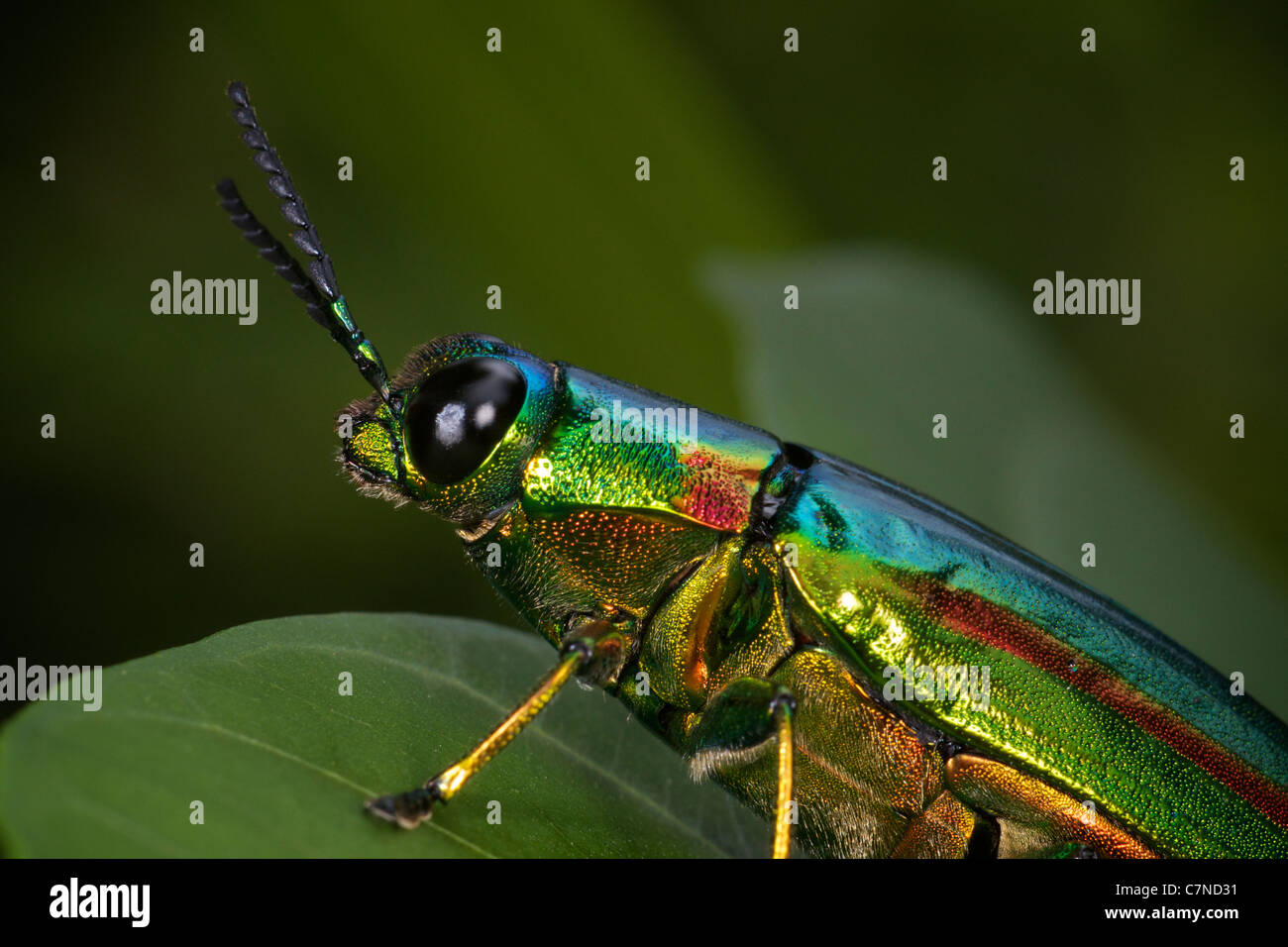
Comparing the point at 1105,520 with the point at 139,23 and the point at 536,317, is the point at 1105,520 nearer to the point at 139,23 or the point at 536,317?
the point at 536,317

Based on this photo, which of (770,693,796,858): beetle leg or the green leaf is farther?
(770,693,796,858): beetle leg

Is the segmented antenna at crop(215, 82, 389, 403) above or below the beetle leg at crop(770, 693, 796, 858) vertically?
above

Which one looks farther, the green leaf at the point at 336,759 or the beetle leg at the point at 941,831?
the beetle leg at the point at 941,831

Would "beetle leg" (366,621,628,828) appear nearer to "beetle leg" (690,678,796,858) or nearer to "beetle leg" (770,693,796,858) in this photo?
"beetle leg" (690,678,796,858)

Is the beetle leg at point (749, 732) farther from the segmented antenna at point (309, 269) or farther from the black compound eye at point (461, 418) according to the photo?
the segmented antenna at point (309, 269)

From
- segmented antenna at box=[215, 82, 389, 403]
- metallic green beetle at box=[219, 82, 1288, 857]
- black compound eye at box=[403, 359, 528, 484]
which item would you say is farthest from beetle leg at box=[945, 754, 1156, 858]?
segmented antenna at box=[215, 82, 389, 403]

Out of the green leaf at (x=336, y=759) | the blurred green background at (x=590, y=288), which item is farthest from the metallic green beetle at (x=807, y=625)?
the blurred green background at (x=590, y=288)

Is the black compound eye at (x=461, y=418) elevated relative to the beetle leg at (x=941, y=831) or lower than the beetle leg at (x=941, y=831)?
elevated
